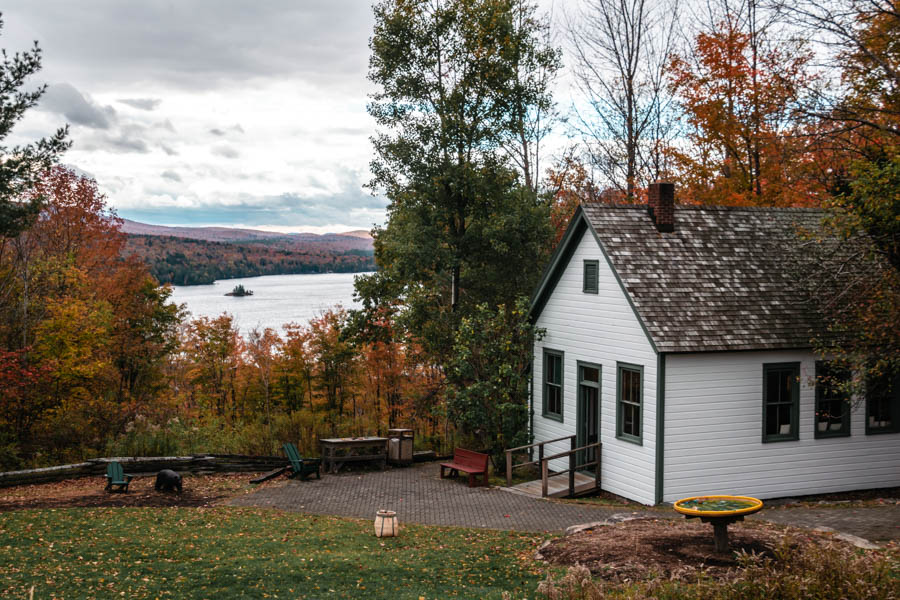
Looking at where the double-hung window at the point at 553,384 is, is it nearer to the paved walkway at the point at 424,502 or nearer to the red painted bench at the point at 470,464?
the red painted bench at the point at 470,464

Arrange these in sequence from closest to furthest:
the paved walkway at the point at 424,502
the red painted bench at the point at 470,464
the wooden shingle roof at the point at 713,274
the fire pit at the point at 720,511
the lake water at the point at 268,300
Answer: the fire pit at the point at 720,511 < the paved walkway at the point at 424,502 < the wooden shingle roof at the point at 713,274 < the red painted bench at the point at 470,464 < the lake water at the point at 268,300

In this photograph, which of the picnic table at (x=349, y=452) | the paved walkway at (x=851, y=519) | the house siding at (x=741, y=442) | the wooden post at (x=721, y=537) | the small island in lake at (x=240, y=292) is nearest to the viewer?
the wooden post at (x=721, y=537)

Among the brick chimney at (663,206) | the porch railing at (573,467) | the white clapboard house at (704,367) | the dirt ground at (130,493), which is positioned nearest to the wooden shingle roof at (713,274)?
the white clapboard house at (704,367)

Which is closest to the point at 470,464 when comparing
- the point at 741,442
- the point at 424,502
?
the point at 424,502

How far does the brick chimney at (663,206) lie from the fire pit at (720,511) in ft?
28.1

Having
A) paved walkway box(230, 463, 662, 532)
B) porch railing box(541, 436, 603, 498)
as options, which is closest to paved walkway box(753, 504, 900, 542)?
paved walkway box(230, 463, 662, 532)

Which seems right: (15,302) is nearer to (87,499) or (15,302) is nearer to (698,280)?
(87,499)

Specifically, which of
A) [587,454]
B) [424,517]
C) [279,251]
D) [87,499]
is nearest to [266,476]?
[87,499]

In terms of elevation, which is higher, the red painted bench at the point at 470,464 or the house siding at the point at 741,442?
the house siding at the point at 741,442

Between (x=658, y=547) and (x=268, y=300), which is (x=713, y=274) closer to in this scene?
(x=658, y=547)

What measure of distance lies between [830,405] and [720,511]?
905 centimetres

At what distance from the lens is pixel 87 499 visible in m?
16.3

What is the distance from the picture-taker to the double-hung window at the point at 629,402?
1602cm

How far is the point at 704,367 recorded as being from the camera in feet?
50.8
